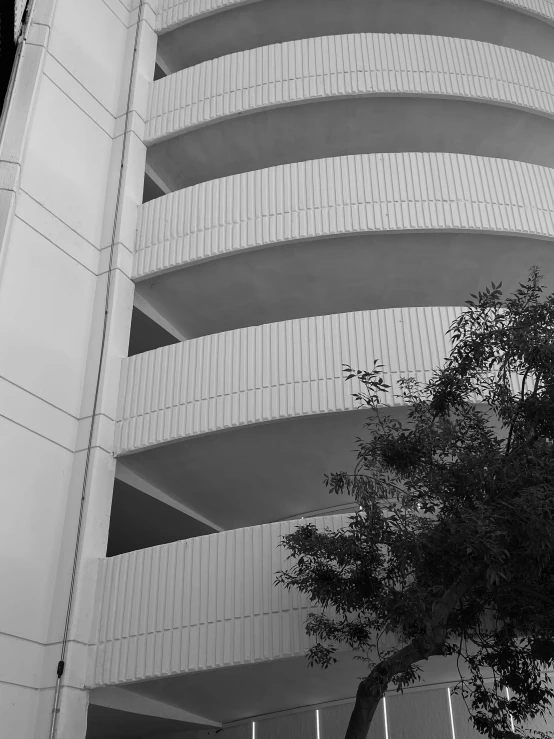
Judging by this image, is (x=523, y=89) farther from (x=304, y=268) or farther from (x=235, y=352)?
(x=235, y=352)

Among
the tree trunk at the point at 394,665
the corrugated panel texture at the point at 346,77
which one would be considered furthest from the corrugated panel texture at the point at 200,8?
the tree trunk at the point at 394,665

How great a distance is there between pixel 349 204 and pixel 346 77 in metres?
3.00

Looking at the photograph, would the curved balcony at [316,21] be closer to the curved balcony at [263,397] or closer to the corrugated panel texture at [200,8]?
the corrugated panel texture at [200,8]

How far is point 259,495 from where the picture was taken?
13031 mm

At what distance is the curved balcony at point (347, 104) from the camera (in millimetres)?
14555

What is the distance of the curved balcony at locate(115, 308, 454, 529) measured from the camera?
1134 cm

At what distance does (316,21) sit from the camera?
16.6 metres

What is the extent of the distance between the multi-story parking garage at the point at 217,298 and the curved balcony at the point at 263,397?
0.12 feet

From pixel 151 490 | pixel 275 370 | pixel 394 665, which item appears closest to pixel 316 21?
pixel 275 370

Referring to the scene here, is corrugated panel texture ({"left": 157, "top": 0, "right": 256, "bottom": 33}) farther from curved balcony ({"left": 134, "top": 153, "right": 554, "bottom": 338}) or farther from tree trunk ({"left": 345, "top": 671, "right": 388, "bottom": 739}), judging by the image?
tree trunk ({"left": 345, "top": 671, "right": 388, "bottom": 739})

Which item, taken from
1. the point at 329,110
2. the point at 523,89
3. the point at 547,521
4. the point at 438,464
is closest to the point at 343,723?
the point at 438,464

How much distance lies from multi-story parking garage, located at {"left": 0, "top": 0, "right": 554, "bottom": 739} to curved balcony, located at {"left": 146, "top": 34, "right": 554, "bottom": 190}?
1.8 inches

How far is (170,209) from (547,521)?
9515 mm

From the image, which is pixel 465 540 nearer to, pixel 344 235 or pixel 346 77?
pixel 344 235
